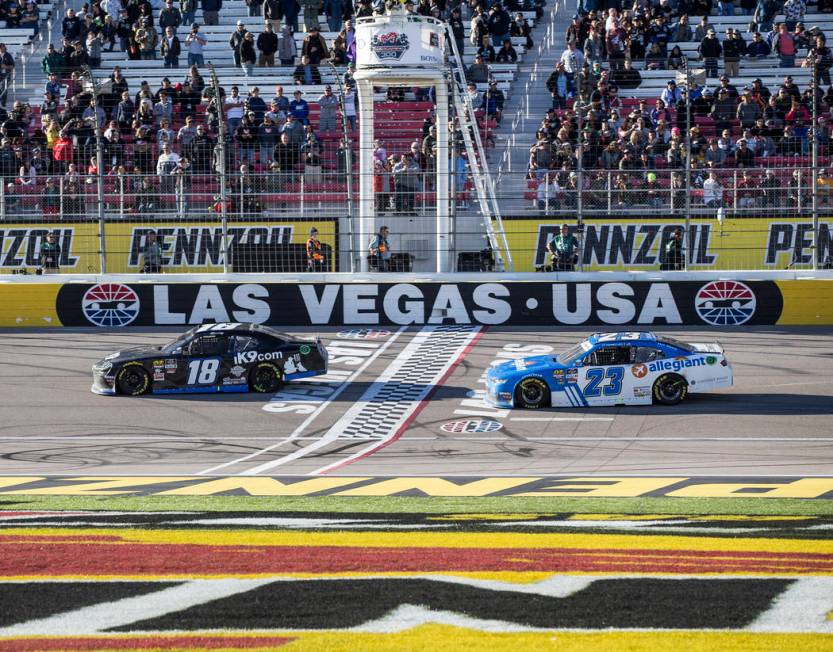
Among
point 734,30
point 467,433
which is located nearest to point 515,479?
point 467,433

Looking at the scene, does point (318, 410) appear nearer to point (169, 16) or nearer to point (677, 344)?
point (677, 344)

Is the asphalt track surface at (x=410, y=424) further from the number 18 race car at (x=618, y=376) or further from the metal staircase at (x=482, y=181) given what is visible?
the metal staircase at (x=482, y=181)

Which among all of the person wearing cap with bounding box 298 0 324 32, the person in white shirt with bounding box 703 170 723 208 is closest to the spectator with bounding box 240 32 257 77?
the person wearing cap with bounding box 298 0 324 32

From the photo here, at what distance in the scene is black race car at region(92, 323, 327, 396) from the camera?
19.0 meters

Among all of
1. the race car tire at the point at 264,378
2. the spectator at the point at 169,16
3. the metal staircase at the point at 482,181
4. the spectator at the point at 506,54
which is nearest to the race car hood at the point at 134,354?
the race car tire at the point at 264,378

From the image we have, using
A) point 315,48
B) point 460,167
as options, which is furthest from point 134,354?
point 315,48

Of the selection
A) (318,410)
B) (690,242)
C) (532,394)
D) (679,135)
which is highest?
(679,135)

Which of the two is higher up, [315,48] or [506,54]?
[315,48]

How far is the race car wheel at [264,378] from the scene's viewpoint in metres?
19.2

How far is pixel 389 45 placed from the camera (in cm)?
2361

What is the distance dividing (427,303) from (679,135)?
20.8 feet

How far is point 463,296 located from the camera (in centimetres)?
2389

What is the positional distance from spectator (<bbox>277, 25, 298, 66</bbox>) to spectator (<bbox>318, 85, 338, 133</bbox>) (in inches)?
198

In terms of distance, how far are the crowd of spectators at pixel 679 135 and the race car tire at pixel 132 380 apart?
31.0 ft
